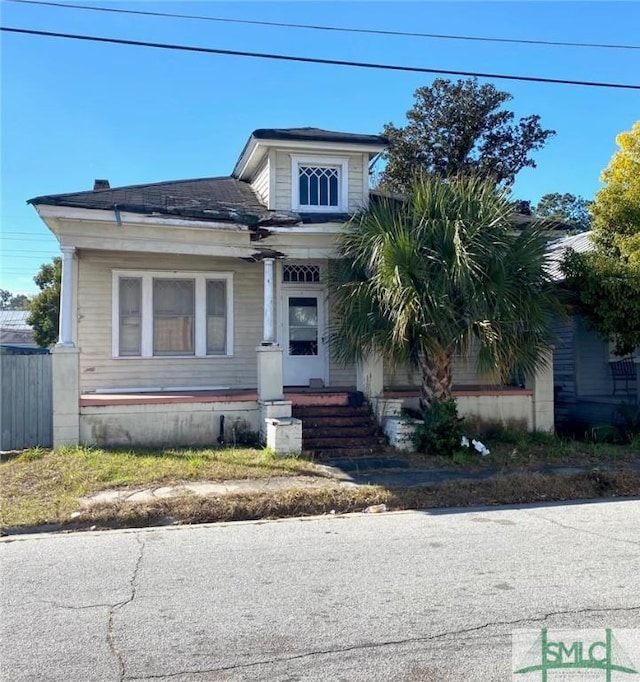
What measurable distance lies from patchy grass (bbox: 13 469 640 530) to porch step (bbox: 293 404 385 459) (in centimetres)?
220

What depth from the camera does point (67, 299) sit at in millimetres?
10609

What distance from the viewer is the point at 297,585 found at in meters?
4.90

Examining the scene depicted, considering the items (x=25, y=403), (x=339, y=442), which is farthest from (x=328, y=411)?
(x=25, y=403)

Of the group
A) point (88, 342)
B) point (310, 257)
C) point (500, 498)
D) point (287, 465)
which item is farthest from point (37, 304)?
point (500, 498)

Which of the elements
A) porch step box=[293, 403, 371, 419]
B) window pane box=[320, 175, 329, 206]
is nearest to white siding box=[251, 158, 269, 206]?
window pane box=[320, 175, 329, 206]

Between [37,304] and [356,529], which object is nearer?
[356,529]

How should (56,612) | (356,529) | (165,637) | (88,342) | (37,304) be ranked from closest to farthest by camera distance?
(165,637)
(56,612)
(356,529)
(88,342)
(37,304)

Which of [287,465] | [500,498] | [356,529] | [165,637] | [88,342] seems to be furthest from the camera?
[88,342]

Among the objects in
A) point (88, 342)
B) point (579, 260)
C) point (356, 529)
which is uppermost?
point (579, 260)

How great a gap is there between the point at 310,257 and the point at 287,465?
4.25 meters

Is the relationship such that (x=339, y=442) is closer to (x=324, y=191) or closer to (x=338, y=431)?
(x=338, y=431)

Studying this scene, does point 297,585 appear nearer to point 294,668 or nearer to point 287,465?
point 294,668

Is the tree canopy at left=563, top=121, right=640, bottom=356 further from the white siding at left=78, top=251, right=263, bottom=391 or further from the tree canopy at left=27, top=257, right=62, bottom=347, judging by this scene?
the tree canopy at left=27, top=257, right=62, bottom=347

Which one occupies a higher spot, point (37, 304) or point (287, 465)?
point (37, 304)
